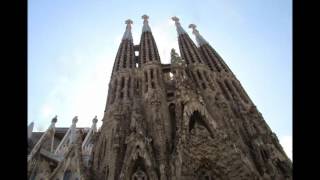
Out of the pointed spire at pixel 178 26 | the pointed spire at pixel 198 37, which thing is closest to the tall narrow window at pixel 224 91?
the pointed spire at pixel 198 37

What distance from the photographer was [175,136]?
76.9 ft

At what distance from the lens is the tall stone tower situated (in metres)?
20.4

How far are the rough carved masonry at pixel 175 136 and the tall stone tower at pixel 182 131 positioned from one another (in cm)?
7

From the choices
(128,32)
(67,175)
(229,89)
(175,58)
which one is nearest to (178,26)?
(128,32)

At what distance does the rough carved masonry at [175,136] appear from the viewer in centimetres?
2044

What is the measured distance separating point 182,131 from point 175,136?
1.35 m

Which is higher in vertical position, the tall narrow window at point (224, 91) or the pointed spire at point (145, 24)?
the pointed spire at point (145, 24)

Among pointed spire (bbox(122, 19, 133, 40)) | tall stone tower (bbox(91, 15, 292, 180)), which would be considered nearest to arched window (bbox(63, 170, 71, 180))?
tall stone tower (bbox(91, 15, 292, 180))

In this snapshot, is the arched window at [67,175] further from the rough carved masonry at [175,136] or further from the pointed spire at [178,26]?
the pointed spire at [178,26]

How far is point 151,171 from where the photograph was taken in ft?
65.1

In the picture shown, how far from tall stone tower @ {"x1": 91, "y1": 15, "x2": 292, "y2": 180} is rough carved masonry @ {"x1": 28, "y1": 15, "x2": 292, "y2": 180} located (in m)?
0.07

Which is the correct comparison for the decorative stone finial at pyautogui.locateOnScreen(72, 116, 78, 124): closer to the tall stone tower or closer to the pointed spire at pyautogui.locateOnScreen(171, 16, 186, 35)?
the tall stone tower
